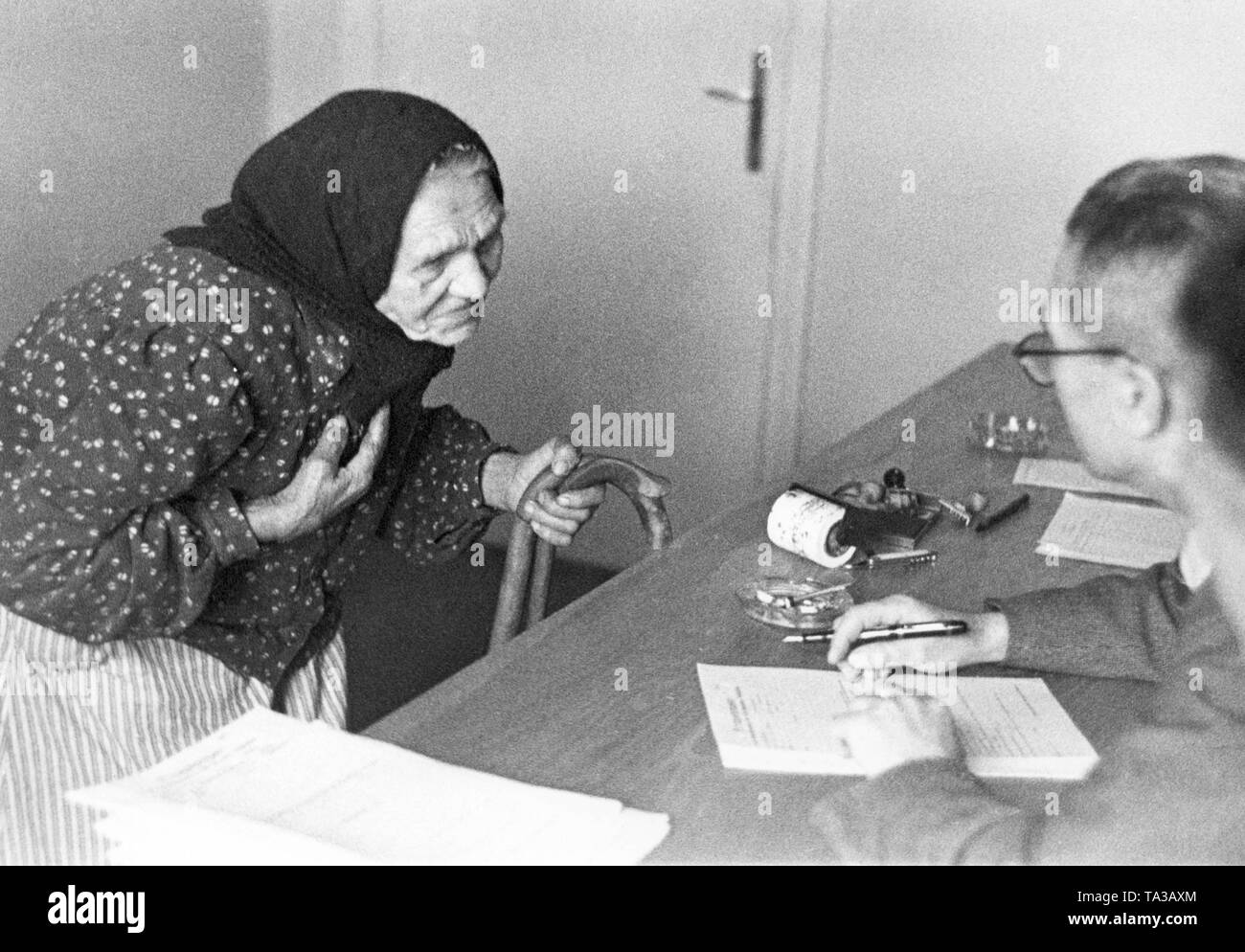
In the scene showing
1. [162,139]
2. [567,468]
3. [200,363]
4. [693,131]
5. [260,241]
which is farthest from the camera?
[693,131]

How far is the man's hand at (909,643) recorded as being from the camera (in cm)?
134

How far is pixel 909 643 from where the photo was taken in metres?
1.35

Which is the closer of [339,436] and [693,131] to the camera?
[339,436]

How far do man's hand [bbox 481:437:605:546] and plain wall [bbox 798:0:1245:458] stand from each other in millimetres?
1433

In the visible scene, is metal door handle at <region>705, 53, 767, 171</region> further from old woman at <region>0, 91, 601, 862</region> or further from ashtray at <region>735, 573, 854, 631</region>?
ashtray at <region>735, 573, 854, 631</region>

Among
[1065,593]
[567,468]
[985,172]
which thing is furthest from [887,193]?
[1065,593]

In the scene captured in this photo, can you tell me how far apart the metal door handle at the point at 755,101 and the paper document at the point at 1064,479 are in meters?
1.36

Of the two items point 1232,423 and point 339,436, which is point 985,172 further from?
point 1232,423

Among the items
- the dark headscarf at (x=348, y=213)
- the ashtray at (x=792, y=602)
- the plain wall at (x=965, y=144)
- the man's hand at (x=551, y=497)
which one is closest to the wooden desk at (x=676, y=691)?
the ashtray at (x=792, y=602)

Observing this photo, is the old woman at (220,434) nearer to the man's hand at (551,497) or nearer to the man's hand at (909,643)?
the man's hand at (551,497)

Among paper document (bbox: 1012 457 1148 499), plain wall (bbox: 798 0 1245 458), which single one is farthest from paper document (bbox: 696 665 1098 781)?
plain wall (bbox: 798 0 1245 458)

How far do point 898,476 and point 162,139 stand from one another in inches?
70.7

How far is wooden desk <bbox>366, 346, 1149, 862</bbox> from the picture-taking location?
3.64ft

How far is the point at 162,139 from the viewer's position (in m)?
3.00
